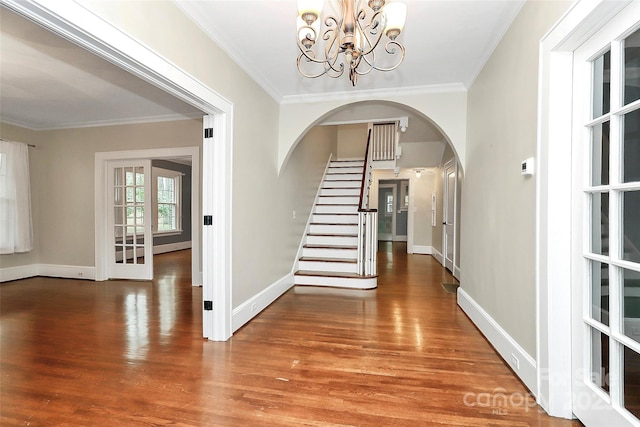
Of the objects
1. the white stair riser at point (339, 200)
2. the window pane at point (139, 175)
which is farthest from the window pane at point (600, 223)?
the window pane at point (139, 175)

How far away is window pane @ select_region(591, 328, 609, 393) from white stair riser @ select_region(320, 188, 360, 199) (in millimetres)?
4786

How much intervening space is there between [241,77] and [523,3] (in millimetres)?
2309

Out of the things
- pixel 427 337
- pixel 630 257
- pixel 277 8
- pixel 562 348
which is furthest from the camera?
pixel 427 337

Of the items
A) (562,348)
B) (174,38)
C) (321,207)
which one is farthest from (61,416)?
(321,207)

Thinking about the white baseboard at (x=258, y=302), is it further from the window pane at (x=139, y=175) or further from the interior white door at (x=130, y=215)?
the window pane at (x=139, y=175)

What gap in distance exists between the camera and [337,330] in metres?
2.82

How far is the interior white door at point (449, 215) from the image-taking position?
5.56 metres

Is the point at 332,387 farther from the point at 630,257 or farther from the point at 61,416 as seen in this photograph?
the point at 630,257

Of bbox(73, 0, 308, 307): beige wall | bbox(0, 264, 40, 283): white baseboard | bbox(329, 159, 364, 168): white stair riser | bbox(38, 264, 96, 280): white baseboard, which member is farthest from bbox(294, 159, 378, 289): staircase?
bbox(0, 264, 40, 283): white baseboard

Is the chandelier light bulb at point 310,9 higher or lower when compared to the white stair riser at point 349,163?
lower

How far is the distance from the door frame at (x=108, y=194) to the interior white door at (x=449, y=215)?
4.45 metres

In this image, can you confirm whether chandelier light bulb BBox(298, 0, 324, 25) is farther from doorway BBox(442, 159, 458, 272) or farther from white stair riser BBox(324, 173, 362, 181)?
white stair riser BBox(324, 173, 362, 181)

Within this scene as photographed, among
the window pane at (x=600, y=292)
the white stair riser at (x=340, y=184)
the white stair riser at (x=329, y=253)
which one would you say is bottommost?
the white stair riser at (x=329, y=253)

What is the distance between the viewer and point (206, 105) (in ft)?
7.82
